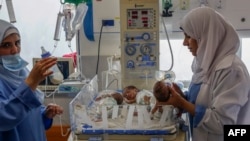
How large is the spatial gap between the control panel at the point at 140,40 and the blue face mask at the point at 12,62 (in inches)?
35.1

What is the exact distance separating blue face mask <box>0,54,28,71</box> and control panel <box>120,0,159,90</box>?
89cm

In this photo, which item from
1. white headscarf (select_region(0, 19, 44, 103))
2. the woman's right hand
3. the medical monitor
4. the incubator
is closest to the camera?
the woman's right hand

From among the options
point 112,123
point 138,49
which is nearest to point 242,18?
point 138,49

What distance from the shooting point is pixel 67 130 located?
2.55m

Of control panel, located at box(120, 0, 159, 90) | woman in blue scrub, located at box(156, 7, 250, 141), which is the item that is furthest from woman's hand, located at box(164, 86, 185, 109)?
control panel, located at box(120, 0, 159, 90)

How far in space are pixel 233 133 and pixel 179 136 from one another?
29 cm

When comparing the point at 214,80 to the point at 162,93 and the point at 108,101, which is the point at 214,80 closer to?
the point at 162,93

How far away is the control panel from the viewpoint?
7.51ft

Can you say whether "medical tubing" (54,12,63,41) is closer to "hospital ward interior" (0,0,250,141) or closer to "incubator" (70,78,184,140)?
"hospital ward interior" (0,0,250,141)

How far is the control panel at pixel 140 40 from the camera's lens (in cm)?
229

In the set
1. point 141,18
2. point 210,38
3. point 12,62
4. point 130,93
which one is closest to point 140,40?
point 141,18

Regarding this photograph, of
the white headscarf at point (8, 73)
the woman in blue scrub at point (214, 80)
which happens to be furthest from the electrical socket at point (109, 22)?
the white headscarf at point (8, 73)

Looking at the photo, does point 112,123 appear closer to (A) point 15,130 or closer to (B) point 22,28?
(A) point 15,130

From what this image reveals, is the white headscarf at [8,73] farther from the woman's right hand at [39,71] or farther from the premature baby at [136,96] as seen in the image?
the premature baby at [136,96]
